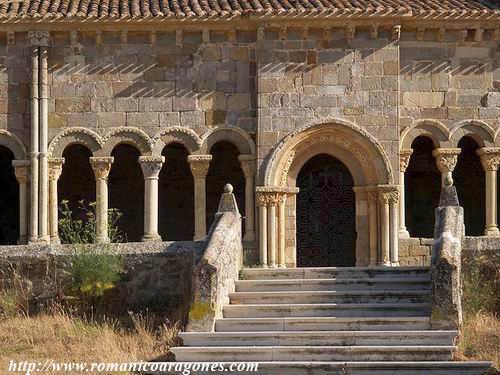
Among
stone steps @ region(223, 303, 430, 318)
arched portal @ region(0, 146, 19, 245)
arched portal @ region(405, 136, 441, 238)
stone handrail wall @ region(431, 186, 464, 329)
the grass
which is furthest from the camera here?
arched portal @ region(0, 146, 19, 245)

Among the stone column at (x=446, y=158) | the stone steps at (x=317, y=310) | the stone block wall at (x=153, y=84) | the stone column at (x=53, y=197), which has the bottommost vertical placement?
the stone steps at (x=317, y=310)

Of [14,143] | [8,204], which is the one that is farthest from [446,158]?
[8,204]

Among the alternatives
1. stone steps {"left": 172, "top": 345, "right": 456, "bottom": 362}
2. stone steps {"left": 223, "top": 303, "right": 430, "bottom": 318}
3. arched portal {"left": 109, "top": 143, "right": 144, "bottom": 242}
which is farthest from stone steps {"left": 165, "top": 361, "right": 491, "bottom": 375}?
A: arched portal {"left": 109, "top": 143, "right": 144, "bottom": 242}

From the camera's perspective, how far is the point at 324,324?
52.1ft

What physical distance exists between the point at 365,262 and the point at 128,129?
224 inches

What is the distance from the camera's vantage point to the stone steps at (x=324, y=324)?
1570 cm

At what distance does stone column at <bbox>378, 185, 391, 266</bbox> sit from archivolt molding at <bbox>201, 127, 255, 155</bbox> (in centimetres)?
288

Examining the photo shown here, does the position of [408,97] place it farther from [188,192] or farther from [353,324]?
[353,324]

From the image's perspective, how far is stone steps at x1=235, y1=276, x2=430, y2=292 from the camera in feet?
57.2

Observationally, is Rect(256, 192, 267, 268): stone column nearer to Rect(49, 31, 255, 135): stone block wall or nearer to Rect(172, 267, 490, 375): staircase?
Rect(49, 31, 255, 135): stone block wall

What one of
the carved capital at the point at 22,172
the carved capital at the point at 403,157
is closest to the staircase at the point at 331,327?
the carved capital at the point at 403,157

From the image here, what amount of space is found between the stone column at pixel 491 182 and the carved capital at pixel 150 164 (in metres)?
6.86

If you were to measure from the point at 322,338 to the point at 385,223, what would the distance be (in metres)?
8.55

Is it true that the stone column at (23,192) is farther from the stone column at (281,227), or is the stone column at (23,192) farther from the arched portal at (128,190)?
the stone column at (281,227)
